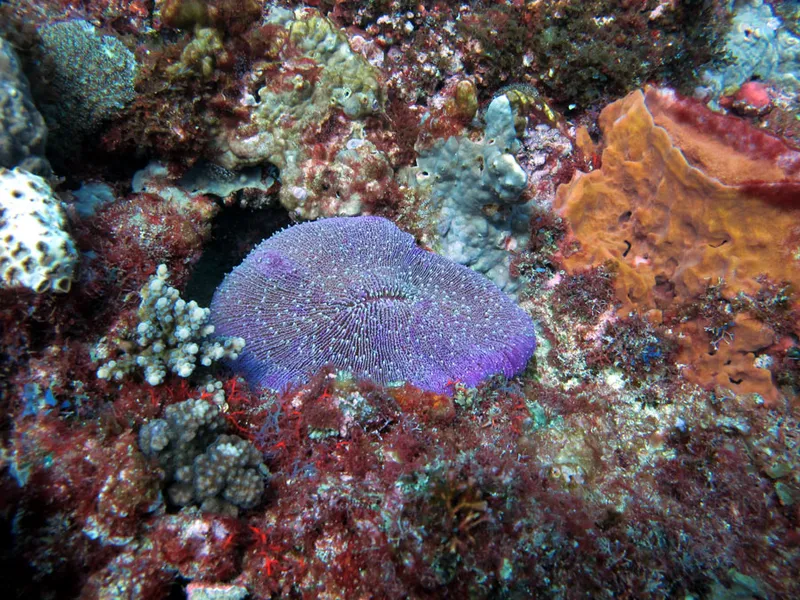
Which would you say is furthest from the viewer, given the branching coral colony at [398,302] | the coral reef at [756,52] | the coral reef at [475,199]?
the coral reef at [756,52]

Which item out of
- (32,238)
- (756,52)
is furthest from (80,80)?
(756,52)

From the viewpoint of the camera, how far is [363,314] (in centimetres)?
386

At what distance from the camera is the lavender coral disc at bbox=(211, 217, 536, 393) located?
379 cm

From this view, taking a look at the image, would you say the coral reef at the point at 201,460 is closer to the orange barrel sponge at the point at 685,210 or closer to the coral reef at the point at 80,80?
the coral reef at the point at 80,80

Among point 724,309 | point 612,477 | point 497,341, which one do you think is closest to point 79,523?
point 497,341

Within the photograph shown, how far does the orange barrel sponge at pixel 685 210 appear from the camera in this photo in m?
3.71

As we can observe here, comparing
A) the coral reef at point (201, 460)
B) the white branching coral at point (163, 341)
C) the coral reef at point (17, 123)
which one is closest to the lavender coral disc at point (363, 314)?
the white branching coral at point (163, 341)

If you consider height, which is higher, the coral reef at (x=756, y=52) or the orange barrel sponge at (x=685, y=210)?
the coral reef at (x=756, y=52)

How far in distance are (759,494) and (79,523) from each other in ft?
15.9

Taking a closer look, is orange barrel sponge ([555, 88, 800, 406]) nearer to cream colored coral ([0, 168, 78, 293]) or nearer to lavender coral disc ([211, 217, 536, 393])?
lavender coral disc ([211, 217, 536, 393])

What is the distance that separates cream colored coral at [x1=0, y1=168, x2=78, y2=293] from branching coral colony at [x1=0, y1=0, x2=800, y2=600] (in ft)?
0.07

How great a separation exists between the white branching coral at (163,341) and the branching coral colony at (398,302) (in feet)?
0.08

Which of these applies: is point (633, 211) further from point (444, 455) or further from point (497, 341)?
point (444, 455)

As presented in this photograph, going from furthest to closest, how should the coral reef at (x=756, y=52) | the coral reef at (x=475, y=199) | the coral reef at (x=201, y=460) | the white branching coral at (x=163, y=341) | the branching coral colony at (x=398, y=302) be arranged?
the coral reef at (x=756, y=52) < the coral reef at (x=475, y=199) < the white branching coral at (x=163, y=341) < the coral reef at (x=201, y=460) < the branching coral colony at (x=398, y=302)
